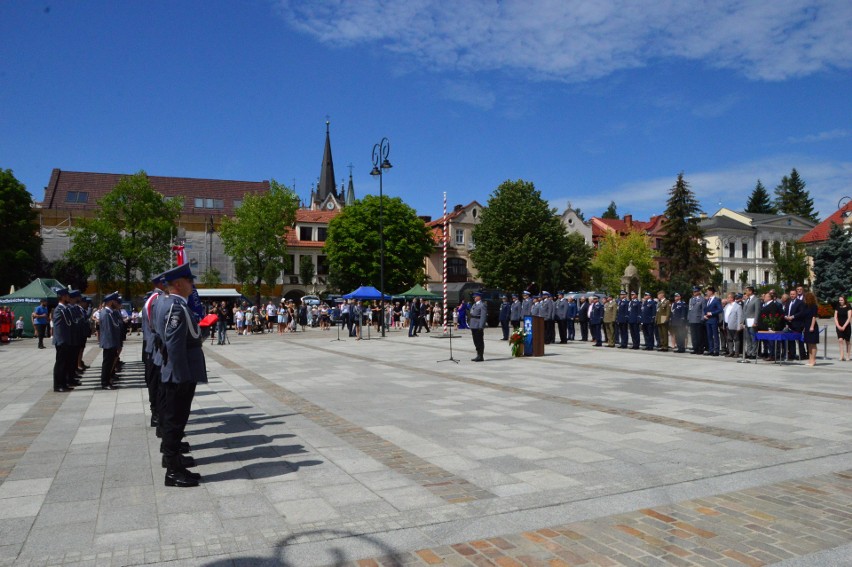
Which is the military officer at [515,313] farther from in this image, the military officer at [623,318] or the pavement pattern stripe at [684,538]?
the pavement pattern stripe at [684,538]

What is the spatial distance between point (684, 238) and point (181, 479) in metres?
63.2

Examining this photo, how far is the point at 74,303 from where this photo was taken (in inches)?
518

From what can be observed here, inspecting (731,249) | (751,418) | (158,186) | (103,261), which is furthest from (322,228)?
(751,418)

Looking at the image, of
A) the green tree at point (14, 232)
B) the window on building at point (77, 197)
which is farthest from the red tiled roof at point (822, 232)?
the window on building at point (77, 197)

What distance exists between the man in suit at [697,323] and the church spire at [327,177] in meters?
105

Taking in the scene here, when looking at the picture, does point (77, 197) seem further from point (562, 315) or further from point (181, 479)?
point (181, 479)

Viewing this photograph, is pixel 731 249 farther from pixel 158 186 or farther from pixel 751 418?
pixel 751 418

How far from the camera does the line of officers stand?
18.8m

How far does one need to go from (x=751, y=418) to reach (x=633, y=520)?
460cm

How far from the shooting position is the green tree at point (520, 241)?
58.3 m

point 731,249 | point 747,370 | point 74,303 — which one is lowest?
point 747,370

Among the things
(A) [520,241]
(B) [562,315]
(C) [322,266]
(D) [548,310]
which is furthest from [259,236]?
(D) [548,310]

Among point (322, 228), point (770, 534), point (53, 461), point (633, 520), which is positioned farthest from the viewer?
point (322, 228)

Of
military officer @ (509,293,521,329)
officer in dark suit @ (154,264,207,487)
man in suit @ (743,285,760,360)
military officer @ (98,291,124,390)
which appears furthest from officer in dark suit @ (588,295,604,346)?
officer in dark suit @ (154,264,207,487)
